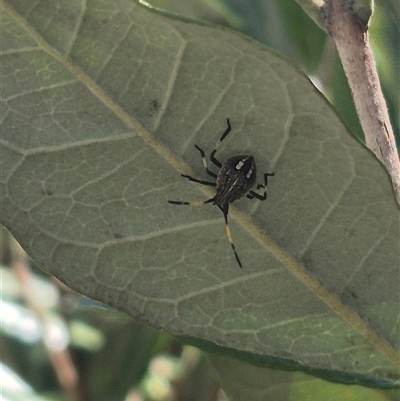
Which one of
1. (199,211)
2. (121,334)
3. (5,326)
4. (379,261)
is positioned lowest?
(5,326)

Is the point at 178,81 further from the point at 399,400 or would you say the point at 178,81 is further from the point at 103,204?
the point at 399,400

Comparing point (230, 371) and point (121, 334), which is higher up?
point (230, 371)

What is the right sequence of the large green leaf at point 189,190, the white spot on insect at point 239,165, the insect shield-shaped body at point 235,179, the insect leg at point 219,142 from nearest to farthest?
the large green leaf at point 189,190
the insect leg at point 219,142
the insect shield-shaped body at point 235,179
the white spot on insect at point 239,165

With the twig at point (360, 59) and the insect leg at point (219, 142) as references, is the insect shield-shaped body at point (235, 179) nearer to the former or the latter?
the insect leg at point (219, 142)

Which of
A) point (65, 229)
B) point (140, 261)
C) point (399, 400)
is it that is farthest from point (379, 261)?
point (65, 229)

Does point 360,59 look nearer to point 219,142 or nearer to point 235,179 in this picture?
point 219,142

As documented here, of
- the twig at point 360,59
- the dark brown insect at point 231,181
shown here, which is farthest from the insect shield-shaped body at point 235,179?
the twig at point 360,59

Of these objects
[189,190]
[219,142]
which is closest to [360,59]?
[219,142]
